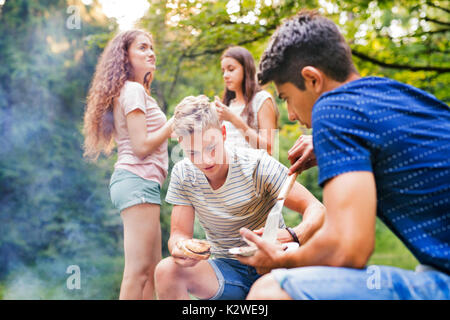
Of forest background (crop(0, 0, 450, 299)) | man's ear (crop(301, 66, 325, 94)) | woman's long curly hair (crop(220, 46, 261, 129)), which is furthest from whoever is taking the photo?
forest background (crop(0, 0, 450, 299))

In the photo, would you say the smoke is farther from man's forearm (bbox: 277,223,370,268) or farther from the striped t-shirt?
man's forearm (bbox: 277,223,370,268)

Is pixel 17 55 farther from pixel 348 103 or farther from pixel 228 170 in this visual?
pixel 348 103

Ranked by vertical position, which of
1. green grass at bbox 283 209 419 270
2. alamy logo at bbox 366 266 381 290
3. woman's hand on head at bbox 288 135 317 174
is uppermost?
woman's hand on head at bbox 288 135 317 174

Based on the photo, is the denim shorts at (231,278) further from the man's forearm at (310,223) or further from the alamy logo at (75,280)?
the alamy logo at (75,280)

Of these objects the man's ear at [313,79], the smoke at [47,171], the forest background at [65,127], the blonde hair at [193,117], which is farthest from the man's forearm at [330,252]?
the smoke at [47,171]

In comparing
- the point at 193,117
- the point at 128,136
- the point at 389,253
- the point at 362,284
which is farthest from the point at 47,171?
the point at 389,253

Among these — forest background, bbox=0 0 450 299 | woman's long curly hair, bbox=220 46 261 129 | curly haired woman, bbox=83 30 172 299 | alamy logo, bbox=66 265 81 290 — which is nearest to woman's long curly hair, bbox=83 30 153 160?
curly haired woman, bbox=83 30 172 299

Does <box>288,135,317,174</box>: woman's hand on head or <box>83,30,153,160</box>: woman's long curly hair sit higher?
<box>83,30,153,160</box>: woman's long curly hair

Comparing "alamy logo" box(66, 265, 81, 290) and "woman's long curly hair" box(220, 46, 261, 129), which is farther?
"alamy logo" box(66, 265, 81, 290)

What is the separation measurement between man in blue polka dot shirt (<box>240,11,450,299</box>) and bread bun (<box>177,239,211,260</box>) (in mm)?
418

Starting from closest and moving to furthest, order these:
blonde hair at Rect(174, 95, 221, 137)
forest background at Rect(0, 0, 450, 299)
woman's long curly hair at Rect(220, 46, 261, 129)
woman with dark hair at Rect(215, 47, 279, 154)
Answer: blonde hair at Rect(174, 95, 221, 137) < woman with dark hair at Rect(215, 47, 279, 154) < woman's long curly hair at Rect(220, 46, 261, 129) < forest background at Rect(0, 0, 450, 299)

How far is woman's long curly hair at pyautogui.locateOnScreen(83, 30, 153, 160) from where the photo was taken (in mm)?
2273

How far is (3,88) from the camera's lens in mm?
6055
